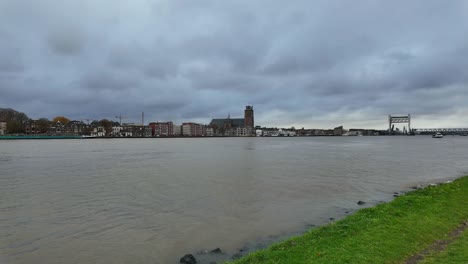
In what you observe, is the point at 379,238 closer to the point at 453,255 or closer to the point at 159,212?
the point at 453,255

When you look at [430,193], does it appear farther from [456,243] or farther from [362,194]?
[456,243]

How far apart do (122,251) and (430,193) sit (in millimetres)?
14399

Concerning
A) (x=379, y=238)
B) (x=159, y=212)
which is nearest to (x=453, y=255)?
(x=379, y=238)

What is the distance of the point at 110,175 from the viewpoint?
29953mm

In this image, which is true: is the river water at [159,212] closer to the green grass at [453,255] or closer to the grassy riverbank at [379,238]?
the grassy riverbank at [379,238]

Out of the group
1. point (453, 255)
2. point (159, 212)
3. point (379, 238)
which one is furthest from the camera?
point (159, 212)

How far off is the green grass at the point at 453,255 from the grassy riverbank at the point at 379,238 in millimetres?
19

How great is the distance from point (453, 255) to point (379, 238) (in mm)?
1836

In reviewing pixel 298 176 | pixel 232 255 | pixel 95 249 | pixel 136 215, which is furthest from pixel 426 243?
pixel 298 176

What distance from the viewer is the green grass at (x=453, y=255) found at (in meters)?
6.87

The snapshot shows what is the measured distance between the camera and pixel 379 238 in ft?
28.8

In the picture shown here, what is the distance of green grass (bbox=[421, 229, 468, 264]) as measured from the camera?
6.87 metres

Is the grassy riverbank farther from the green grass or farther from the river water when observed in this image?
the river water

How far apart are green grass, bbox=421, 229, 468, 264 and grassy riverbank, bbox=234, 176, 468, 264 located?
2cm
